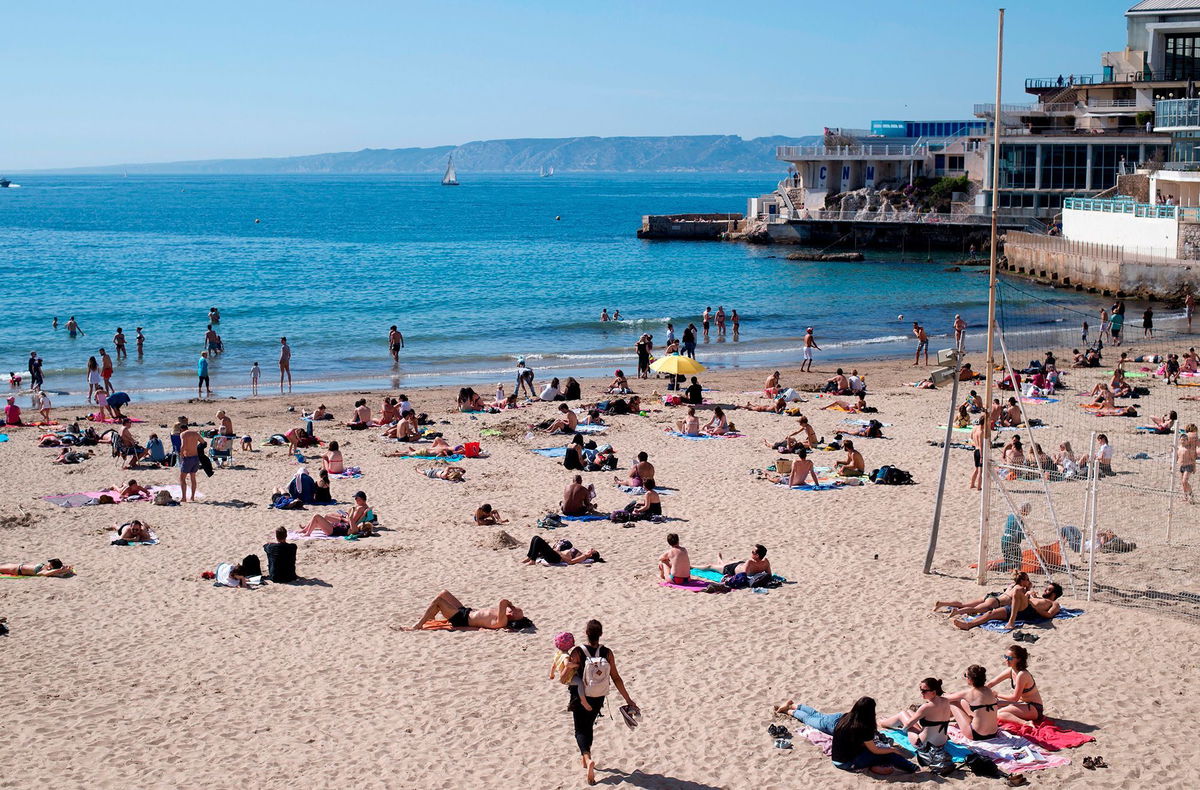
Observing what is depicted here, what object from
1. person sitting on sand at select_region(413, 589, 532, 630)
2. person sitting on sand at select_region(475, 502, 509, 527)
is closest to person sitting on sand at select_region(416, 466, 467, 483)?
person sitting on sand at select_region(475, 502, 509, 527)

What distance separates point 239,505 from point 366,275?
4720cm

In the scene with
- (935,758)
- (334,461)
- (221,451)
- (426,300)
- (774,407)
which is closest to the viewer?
(935,758)

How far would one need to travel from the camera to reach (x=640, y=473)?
16453 mm

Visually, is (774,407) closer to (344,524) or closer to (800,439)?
(800,439)

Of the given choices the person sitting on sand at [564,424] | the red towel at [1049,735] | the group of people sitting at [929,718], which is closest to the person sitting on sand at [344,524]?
the person sitting on sand at [564,424]

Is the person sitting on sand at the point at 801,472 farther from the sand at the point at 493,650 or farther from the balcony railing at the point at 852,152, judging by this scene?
the balcony railing at the point at 852,152

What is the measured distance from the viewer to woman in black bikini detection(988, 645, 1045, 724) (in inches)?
357

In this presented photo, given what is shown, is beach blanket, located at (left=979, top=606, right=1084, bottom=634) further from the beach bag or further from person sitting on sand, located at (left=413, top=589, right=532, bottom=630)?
person sitting on sand, located at (left=413, top=589, right=532, bottom=630)

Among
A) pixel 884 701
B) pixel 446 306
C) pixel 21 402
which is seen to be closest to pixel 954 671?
pixel 884 701

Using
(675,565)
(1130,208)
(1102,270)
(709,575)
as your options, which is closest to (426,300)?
(1102,270)

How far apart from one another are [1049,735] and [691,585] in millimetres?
4547

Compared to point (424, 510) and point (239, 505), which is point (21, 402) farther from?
point (424, 510)

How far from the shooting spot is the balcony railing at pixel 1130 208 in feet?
138

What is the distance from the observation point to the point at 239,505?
16.5 m
